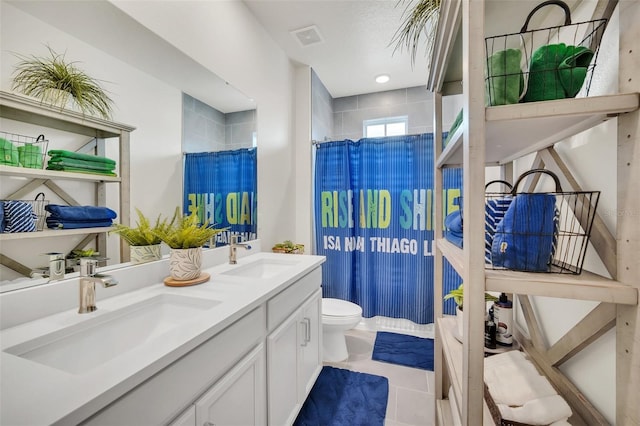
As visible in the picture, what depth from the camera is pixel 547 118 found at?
2.12ft

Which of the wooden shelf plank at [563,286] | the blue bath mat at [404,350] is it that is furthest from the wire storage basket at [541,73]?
the blue bath mat at [404,350]

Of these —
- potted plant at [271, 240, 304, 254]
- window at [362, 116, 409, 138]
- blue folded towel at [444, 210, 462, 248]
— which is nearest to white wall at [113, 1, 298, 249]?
potted plant at [271, 240, 304, 254]

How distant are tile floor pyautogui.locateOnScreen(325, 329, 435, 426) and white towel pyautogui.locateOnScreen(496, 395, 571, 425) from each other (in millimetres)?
983

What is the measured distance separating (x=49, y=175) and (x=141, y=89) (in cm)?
55

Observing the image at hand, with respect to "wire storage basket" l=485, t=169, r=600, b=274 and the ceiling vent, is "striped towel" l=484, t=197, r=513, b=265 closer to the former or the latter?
"wire storage basket" l=485, t=169, r=600, b=274

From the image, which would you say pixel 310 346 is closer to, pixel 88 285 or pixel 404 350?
pixel 404 350

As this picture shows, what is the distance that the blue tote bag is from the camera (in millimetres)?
677

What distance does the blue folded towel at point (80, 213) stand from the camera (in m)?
0.93

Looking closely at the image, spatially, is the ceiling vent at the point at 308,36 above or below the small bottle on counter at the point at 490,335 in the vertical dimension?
above

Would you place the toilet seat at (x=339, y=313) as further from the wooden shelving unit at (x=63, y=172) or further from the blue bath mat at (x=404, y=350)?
the wooden shelving unit at (x=63, y=172)

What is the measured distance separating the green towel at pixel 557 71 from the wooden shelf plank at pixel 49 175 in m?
1.46

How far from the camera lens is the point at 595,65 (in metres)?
0.74

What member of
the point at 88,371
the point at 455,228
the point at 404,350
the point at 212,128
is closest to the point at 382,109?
the point at 212,128

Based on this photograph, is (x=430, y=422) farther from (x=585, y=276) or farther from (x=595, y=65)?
(x=595, y=65)
